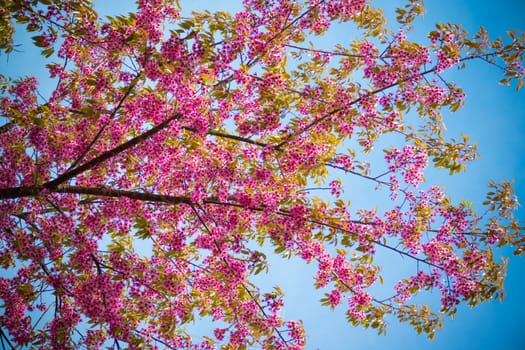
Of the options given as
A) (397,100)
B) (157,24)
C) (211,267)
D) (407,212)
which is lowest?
(211,267)

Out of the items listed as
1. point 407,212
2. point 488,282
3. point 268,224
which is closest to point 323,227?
point 268,224

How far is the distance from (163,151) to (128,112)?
57 cm

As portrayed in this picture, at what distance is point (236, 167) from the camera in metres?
4.37

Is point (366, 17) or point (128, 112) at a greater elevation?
point (366, 17)

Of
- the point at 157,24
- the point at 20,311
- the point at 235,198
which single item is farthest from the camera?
the point at 235,198

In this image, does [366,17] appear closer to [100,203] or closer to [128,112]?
[128,112]

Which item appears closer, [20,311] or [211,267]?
[20,311]

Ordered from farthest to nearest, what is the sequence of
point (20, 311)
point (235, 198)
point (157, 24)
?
1. point (235, 198)
2. point (20, 311)
3. point (157, 24)

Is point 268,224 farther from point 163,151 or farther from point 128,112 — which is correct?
point 128,112

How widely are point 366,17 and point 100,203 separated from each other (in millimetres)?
3630

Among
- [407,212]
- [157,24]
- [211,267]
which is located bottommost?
[211,267]

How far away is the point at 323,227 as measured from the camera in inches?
168

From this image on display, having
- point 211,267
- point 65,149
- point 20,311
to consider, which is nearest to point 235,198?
point 211,267

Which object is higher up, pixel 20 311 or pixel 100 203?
pixel 100 203
